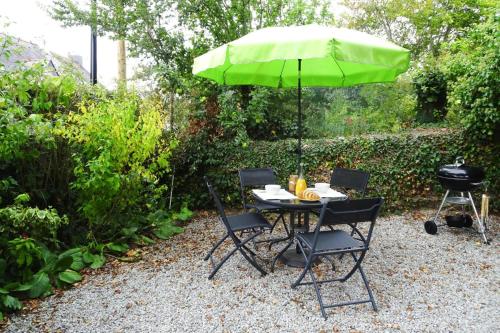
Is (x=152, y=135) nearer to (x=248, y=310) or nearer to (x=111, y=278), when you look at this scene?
(x=111, y=278)

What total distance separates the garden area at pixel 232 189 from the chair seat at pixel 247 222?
3cm

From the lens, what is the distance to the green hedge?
630 centimetres

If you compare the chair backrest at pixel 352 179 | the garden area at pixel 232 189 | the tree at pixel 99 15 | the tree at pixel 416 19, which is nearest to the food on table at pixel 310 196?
the garden area at pixel 232 189

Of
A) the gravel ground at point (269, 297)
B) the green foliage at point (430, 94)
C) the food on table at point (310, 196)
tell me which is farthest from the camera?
the green foliage at point (430, 94)

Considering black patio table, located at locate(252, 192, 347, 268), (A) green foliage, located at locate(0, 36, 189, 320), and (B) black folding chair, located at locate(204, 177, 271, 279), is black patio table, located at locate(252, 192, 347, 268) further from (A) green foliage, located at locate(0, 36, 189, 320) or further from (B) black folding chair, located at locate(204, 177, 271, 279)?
(A) green foliage, located at locate(0, 36, 189, 320)

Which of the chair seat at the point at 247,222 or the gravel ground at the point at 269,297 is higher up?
the chair seat at the point at 247,222

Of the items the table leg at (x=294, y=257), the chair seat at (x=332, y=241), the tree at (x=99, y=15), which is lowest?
the table leg at (x=294, y=257)

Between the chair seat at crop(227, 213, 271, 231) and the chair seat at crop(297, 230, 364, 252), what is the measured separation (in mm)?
580

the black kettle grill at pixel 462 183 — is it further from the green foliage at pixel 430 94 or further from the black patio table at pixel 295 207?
the green foliage at pixel 430 94

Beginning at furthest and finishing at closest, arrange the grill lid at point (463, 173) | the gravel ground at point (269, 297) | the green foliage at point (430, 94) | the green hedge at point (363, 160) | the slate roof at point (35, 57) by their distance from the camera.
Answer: the green foliage at point (430, 94) < the green hedge at point (363, 160) < the grill lid at point (463, 173) < the slate roof at point (35, 57) < the gravel ground at point (269, 297)

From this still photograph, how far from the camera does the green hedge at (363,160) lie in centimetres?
630

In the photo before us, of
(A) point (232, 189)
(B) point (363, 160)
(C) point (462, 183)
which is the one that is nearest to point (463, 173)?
(C) point (462, 183)

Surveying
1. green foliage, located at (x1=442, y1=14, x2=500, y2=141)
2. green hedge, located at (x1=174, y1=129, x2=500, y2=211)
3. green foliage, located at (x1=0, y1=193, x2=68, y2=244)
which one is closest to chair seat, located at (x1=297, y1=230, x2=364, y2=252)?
green foliage, located at (x1=0, y1=193, x2=68, y2=244)

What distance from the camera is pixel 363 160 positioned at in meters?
6.43
